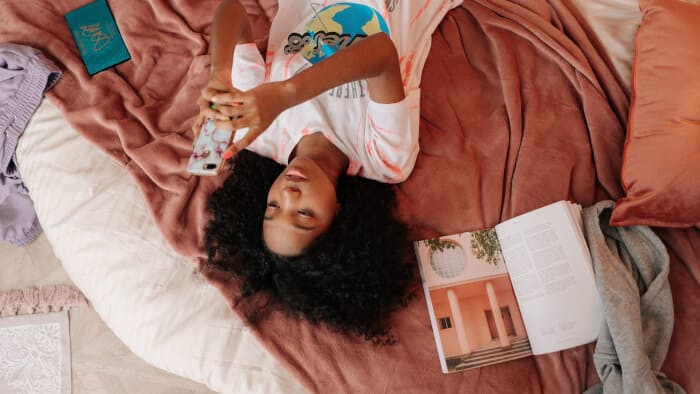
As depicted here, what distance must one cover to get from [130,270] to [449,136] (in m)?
0.73

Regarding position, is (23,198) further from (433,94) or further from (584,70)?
(584,70)

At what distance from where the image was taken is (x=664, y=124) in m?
0.90

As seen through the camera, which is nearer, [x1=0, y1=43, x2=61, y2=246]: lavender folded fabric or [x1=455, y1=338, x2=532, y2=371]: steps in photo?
[x1=455, y1=338, x2=532, y2=371]: steps in photo

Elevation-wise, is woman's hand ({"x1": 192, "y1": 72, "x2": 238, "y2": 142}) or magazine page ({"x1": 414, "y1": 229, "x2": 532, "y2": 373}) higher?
woman's hand ({"x1": 192, "y1": 72, "x2": 238, "y2": 142})

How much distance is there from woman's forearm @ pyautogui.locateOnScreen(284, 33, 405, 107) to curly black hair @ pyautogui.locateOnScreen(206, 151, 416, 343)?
0.70 ft

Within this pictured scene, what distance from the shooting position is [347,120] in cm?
103

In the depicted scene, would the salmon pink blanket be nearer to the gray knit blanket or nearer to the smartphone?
the gray knit blanket

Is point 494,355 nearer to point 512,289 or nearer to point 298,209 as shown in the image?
point 512,289

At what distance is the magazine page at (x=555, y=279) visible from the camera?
93 cm

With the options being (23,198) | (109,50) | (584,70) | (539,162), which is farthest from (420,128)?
(23,198)

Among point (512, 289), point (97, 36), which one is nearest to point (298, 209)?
point (512, 289)

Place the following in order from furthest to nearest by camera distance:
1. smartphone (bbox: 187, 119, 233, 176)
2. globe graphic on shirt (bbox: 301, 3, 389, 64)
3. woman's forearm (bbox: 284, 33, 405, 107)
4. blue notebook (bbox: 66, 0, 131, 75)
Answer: blue notebook (bbox: 66, 0, 131, 75)
globe graphic on shirt (bbox: 301, 3, 389, 64)
woman's forearm (bbox: 284, 33, 405, 107)
smartphone (bbox: 187, 119, 233, 176)

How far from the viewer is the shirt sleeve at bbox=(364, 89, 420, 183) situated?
36.2 inches

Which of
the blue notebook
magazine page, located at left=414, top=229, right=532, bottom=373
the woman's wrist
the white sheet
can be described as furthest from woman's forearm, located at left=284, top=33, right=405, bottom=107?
the blue notebook
